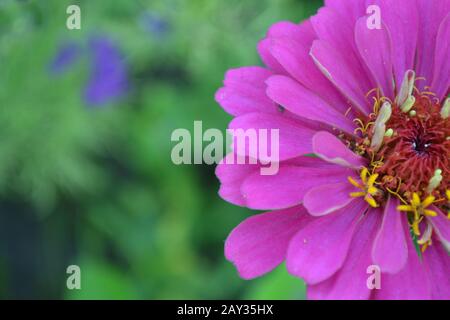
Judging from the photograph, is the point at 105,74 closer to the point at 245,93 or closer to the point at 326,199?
the point at 245,93

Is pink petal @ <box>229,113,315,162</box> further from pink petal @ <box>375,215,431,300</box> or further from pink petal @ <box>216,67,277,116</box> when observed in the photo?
pink petal @ <box>375,215,431,300</box>

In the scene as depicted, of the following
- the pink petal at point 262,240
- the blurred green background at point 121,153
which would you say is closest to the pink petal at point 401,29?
the pink petal at point 262,240

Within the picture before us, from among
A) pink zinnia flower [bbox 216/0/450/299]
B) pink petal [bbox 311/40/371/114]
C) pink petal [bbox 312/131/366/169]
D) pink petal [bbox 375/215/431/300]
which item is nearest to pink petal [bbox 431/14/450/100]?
pink zinnia flower [bbox 216/0/450/299]

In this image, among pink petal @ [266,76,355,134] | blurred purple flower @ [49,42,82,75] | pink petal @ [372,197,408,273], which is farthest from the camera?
blurred purple flower @ [49,42,82,75]

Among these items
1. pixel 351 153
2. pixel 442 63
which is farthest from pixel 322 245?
pixel 442 63

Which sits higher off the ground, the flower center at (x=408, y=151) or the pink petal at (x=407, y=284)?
the flower center at (x=408, y=151)

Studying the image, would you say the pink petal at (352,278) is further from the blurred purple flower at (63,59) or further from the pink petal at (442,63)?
the blurred purple flower at (63,59)
